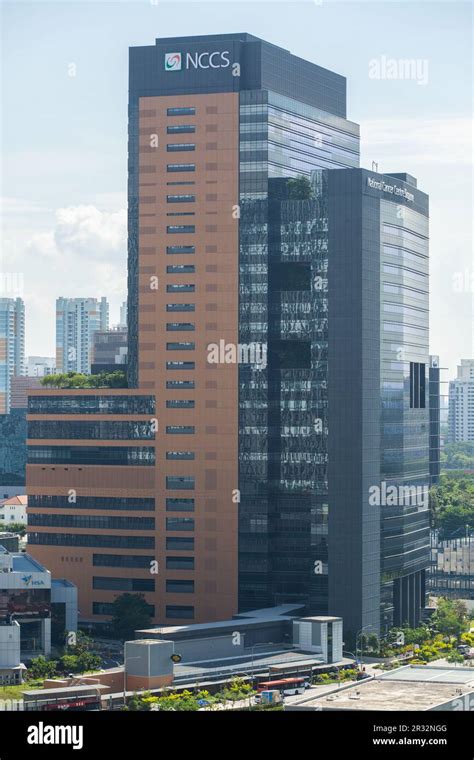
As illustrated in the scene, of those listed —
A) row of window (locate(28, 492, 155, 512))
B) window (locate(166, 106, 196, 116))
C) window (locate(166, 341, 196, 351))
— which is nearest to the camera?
window (locate(166, 106, 196, 116))

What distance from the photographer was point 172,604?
16650 cm

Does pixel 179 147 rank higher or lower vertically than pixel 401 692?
higher

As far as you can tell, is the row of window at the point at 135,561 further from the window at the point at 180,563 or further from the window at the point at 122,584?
the window at the point at 122,584

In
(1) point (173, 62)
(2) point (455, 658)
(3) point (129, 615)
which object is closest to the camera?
(2) point (455, 658)

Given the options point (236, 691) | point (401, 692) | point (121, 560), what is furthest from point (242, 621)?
point (401, 692)

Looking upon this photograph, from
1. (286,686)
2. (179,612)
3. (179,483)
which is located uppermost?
(179,483)

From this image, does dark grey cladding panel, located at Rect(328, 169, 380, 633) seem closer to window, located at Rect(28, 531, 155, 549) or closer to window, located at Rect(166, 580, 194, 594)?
window, located at Rect(166, 580, 194, 594)

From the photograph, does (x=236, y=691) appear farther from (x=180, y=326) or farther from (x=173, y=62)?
(x=173, y=62)

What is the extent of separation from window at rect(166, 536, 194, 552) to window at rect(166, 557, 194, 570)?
100 centimetres

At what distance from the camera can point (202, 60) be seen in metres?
168

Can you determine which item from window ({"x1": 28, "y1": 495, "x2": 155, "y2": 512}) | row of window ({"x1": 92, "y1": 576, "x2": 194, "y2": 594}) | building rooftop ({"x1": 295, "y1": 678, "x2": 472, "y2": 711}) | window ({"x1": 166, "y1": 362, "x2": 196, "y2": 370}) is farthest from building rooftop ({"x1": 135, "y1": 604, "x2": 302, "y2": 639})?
window ({"x1": 166, "y1": 362, "x2": 196, "y2": 370})

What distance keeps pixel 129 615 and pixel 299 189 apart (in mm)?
50576

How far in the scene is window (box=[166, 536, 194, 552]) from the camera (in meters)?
166
